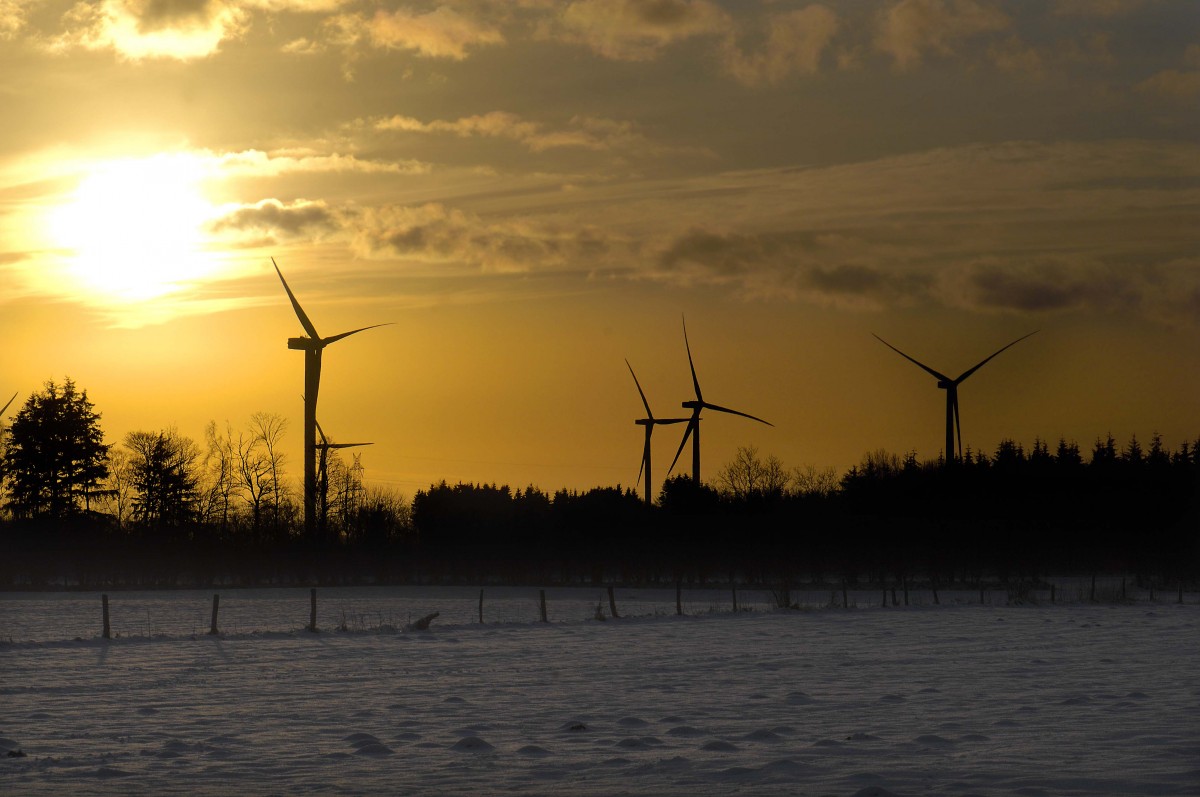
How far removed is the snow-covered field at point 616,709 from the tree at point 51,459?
7231 centimetres

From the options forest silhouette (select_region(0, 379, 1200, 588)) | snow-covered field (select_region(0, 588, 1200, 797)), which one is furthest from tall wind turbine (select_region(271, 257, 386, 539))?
snow-covered field (select_region(0, 588, 1200, 797))

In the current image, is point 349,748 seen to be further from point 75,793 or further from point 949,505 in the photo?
point 949,505

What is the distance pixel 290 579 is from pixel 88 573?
1328cm

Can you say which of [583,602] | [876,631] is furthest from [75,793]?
[583,602]

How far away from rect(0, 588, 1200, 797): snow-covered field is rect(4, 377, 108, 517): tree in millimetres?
72312

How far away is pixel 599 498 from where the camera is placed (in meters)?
111

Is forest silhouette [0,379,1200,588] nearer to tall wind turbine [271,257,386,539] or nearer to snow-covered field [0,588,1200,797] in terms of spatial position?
tall wind turbine [271,257,386,539]

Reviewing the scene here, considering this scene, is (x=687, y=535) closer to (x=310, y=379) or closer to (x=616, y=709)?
(x=310, y=379)

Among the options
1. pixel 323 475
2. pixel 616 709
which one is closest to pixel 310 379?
pixel 323 475

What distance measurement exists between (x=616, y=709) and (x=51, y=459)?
334 feet

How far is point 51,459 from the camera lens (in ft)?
383

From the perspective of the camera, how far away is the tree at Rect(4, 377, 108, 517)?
11562 centimetres

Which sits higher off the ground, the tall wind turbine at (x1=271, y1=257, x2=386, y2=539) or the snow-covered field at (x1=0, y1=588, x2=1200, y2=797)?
Answer: the tall wind turbine at (x1=271, y1=257, x2=386, y2=539)

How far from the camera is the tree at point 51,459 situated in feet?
379
